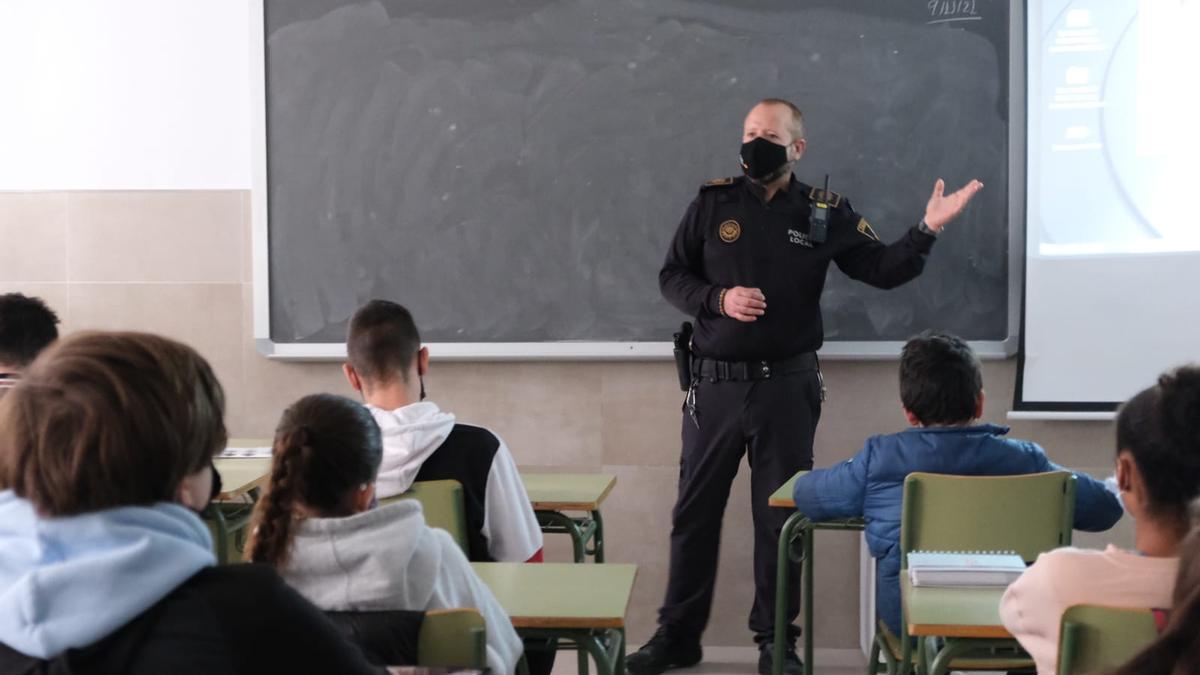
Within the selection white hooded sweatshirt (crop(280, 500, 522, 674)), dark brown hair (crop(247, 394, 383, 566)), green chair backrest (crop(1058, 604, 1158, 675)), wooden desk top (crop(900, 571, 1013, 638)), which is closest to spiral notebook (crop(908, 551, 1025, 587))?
wooden desk top (crop(900, 571, 1013, 638))

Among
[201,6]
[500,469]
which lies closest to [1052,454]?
[500,469]

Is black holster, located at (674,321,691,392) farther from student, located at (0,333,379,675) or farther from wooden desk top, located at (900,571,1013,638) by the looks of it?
student, located at (0,333,379,675)

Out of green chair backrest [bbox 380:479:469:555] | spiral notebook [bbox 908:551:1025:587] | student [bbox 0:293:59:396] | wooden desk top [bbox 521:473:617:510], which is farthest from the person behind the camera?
wooden desk top [bbox 521:473:617:510]

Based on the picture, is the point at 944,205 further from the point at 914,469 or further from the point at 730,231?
the point at 914,469

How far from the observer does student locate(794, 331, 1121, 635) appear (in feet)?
9.43

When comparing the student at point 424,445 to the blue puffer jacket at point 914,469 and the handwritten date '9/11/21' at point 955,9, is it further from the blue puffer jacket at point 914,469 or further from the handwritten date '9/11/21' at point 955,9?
the handwritten date '9/11/21' at point 955,9

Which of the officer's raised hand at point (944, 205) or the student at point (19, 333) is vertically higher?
the officer's raised hand at point (944, 205)

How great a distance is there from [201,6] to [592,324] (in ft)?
6.16

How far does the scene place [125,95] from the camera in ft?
15.1

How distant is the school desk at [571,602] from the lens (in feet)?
7.09

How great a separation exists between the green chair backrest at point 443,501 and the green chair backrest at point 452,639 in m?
0.82

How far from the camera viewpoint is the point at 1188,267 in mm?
3992

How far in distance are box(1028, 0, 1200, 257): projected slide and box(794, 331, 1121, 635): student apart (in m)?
1.34

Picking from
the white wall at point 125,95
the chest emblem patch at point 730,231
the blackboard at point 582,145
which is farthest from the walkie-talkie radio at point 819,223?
the white wall at point 125,95
